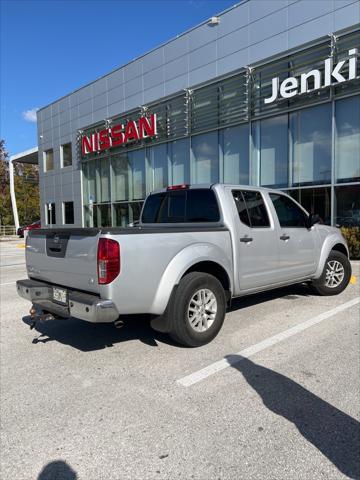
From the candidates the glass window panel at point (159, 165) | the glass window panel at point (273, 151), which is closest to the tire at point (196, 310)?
the glass window panel at point (273, 151)

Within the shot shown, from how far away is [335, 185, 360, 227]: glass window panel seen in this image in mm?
12688

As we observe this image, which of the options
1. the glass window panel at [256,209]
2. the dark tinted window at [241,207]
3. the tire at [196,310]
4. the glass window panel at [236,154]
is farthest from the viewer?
the glass window panel at [236,154]

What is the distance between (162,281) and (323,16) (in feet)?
41.7

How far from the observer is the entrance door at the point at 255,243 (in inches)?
204

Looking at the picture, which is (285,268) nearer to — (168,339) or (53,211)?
(168,339)

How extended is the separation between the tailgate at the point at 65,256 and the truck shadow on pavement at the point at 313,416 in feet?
5.80

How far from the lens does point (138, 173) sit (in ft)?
68.8

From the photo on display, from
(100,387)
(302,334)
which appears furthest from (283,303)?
(100,387)

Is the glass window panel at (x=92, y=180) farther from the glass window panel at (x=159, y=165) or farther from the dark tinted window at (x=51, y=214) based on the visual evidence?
the glass window panel at (x=159, y=165)

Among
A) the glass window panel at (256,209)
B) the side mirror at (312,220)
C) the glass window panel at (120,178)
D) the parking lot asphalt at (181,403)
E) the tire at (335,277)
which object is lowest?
the parking lot asphalt at (181,403)

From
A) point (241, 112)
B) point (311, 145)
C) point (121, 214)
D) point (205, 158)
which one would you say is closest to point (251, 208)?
point (311, 145)

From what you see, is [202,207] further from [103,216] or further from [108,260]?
[103,216]

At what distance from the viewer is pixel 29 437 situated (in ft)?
9.34

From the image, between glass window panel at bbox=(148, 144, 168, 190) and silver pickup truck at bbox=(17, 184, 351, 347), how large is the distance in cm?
1330
